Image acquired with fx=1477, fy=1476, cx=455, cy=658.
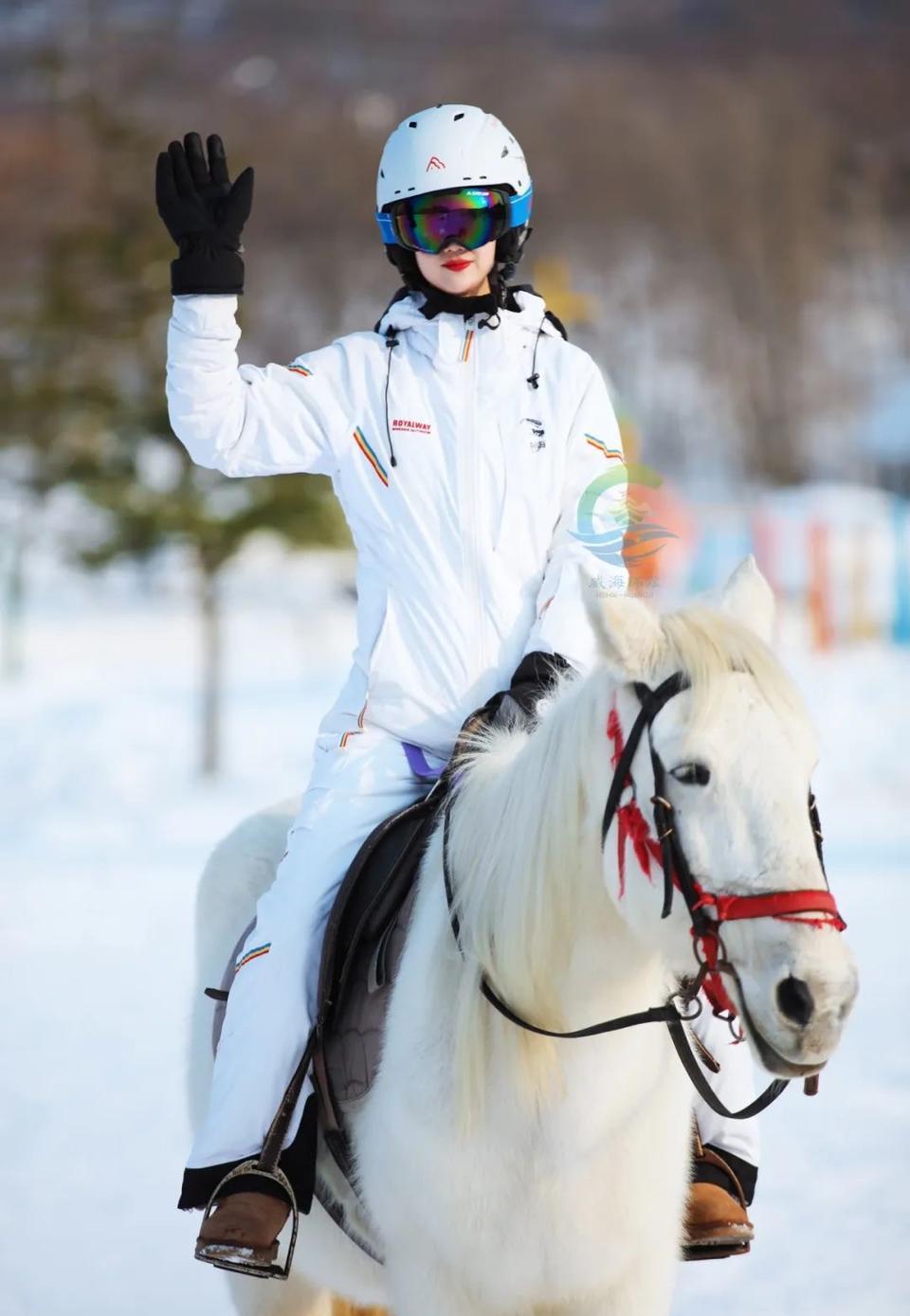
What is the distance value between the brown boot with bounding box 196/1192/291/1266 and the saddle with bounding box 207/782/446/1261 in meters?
0.13

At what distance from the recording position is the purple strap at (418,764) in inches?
117

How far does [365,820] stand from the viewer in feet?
9.53

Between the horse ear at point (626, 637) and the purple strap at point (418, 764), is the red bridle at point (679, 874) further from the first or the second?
the purple strap at point (418, 764)

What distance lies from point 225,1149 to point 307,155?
5728 centimetres

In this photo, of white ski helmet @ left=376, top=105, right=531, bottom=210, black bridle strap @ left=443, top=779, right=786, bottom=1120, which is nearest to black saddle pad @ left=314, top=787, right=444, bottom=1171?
black bridle strap @ left=443, top=779, right=786, bottom=1120

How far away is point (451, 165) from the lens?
3119 millimetres

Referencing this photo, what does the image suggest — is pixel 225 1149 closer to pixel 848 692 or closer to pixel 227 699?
pixel 848 692

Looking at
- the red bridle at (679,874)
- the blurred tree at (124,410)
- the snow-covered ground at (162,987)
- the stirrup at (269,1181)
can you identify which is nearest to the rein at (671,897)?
the red bridle at (679,874)

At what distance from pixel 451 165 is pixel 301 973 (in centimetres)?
169

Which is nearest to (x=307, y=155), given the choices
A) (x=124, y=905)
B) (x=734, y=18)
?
(x=734, y=18)

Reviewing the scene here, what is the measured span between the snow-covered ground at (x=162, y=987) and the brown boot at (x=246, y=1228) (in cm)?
143

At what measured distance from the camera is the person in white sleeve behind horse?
2775 millimetres

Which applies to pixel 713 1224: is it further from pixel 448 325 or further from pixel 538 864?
pixel 448 325

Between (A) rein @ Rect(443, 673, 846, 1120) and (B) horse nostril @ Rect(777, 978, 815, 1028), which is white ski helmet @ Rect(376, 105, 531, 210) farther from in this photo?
(B) horse nostril @ Rect(777, 978, 815, 1028)
